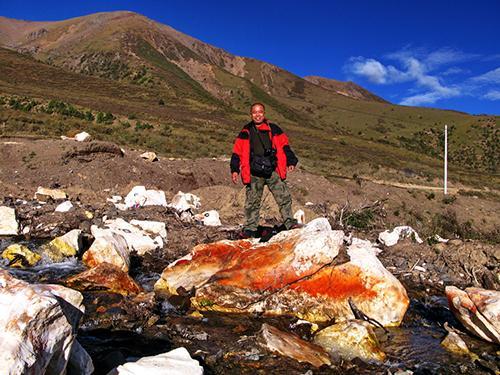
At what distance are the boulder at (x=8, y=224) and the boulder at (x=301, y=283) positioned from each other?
17.6ft

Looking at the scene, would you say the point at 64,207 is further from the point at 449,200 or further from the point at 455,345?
the point at 449,200

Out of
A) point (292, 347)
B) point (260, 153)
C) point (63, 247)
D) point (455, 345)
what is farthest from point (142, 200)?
point (455, 345)

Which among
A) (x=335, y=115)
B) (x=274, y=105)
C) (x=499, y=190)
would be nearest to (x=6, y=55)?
(x=274, y=105)

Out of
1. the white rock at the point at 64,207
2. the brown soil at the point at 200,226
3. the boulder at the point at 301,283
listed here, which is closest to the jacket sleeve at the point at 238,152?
the boulder at the point at 301,283

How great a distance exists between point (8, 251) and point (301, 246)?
5.82 meters

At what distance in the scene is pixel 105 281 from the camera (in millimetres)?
7188

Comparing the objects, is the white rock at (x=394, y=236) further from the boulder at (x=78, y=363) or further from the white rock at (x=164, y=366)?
the boulder at (x=78, y=363)

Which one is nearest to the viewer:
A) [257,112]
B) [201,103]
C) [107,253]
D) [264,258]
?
[264,258]

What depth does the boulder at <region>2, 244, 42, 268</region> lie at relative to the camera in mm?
8344

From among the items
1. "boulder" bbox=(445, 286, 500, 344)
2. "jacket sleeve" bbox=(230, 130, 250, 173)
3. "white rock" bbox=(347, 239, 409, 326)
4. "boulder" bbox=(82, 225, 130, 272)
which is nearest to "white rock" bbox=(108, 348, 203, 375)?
"white rock" bbox=(347, 239, 409, 326)

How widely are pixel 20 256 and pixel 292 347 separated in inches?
235

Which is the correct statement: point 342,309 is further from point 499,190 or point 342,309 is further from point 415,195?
point 499,190

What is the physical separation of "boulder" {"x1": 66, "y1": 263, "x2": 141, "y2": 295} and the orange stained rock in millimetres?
2702

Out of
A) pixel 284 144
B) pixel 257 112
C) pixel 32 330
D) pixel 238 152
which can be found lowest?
pixel 32 330
